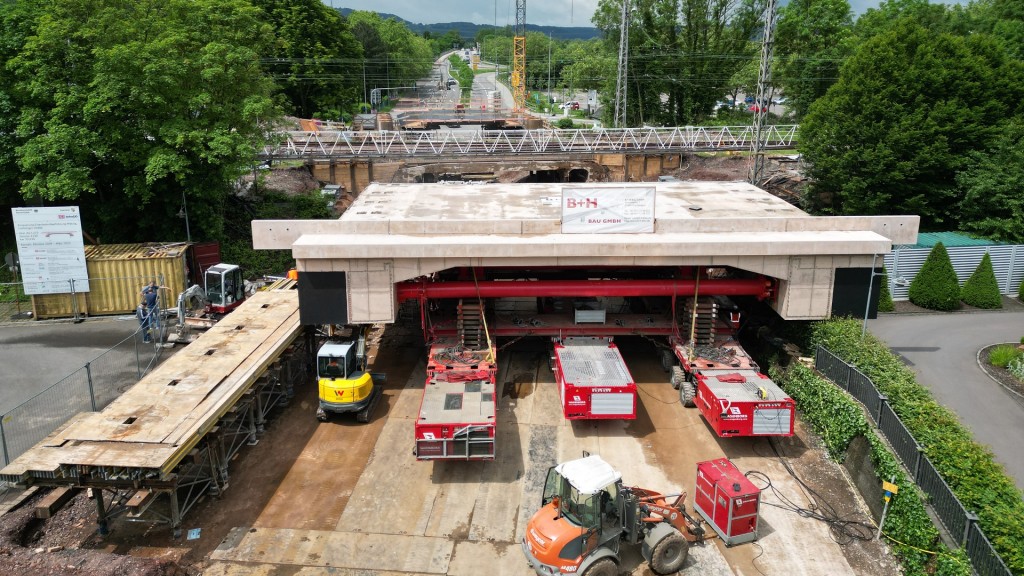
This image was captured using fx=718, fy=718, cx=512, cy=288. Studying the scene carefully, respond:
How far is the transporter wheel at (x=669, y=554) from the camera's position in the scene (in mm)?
15982

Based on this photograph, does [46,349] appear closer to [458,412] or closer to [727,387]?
[458,412]

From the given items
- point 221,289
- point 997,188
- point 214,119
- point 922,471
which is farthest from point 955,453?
point 214,119

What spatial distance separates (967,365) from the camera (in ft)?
86.1

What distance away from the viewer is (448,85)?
174250 millimetres

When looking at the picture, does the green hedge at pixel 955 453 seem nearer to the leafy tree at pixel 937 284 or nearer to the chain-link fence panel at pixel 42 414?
the leafy tree at pixel 937 284

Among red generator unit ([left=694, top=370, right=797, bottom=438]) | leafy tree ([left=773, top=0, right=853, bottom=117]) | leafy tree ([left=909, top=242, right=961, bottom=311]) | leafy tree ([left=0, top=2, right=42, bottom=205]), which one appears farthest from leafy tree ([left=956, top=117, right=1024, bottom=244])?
leafy tree ([left=0, top=2, right=42, bottom=205])

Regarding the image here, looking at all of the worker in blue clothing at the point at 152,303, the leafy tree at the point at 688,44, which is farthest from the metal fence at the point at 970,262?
the leafy tree at the point at 688,44

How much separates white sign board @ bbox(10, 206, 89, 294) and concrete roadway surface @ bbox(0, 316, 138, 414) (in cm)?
181

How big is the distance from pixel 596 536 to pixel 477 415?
20.5ft

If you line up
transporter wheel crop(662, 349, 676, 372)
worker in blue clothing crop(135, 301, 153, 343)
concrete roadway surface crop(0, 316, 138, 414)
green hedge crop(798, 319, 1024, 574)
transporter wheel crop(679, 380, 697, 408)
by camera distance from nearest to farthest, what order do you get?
1. green hedge crop(798, 319, 1024, 574)
2. transporter wheel crop(679, 380, 697, 408)
3. concrete roadway surface crop(0, 316, 138, 414)
4. transporter wheel crop(662, 349, 676, 372)
5. worker in blue clothing crop(135, 301, 153, 343)

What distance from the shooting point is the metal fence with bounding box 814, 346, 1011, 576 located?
46.4 feet

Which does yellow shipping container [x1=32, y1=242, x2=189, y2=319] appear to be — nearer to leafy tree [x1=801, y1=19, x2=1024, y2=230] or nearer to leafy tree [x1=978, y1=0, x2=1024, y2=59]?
leafy tree [x1=801, y1=19, x2=1024, y2=230]

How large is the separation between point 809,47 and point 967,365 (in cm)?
6017

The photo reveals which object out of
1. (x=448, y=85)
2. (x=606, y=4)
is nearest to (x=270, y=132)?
(x=606, y=4)
